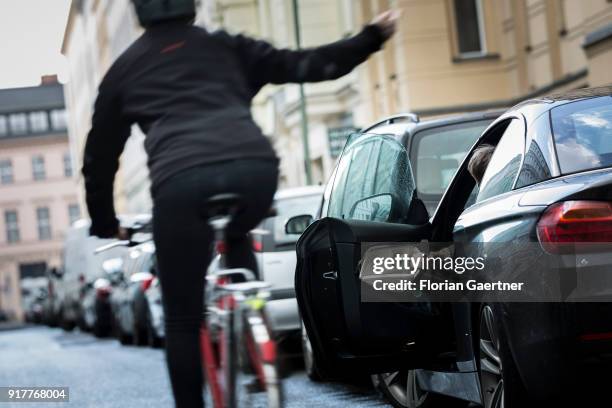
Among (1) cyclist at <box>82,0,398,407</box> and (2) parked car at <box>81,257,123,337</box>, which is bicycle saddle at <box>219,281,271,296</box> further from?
(2) parked car at <box>81,257,123,337</box>

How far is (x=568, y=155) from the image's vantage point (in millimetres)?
5512

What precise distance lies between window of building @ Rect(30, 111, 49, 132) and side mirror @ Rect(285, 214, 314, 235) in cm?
11353

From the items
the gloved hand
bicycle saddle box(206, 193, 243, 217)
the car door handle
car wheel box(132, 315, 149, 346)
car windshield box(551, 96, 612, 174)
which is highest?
the gloved hand

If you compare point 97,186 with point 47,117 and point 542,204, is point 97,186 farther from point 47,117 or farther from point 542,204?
point 47,117

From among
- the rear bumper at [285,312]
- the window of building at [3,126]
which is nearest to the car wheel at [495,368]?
the rear bumper at [285,312]

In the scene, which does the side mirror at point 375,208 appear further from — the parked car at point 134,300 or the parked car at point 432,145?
the parked car at point 134,300

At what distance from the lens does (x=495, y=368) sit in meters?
5.65

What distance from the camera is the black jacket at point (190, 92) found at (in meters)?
4.68

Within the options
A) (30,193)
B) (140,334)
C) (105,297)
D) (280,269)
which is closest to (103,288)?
(105,297)

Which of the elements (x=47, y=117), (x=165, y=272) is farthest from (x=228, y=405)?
(x=47, y=117)

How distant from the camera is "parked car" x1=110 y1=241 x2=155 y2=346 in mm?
20359

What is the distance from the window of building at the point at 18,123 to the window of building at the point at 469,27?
9656cm

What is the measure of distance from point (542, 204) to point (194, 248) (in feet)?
4.24

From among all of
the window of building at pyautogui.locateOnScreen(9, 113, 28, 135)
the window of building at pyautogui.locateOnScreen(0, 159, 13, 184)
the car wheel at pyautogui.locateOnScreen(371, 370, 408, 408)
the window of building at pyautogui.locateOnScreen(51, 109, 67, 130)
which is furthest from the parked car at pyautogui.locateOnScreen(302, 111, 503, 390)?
the window of building at pyautogui.locateOnScreen(51, 109, 67, 130)
